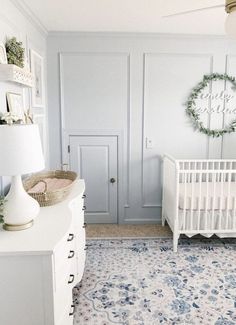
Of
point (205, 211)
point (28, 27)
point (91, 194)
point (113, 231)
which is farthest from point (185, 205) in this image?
point (28, 27)

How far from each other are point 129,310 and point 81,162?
1919 mm

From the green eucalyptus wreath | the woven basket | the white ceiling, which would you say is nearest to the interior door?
the green eucalyptus wreath

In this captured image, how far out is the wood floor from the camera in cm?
346

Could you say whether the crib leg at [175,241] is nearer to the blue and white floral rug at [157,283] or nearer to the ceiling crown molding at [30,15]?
the blue and white floral rug at [157,283]

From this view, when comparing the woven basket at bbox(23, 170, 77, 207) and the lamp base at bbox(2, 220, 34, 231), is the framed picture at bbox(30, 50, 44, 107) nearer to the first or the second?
the woven basket at bbox(23, 170, 77, 207)

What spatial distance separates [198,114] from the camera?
11.8ft

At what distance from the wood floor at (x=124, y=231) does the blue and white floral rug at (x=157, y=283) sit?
0.17 metres

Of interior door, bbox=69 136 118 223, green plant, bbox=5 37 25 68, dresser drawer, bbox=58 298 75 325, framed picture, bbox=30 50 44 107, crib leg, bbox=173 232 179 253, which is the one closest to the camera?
dresser drawer, bbox=58 298 75 325

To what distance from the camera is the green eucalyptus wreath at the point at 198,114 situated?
3527 mm

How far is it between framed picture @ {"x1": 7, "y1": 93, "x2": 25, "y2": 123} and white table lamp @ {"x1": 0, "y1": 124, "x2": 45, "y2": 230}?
62 centimetres

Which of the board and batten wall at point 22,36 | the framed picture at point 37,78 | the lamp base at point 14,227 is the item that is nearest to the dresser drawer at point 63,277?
the lamp base at point 14,227

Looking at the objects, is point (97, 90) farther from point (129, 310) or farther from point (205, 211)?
point (129, 310)

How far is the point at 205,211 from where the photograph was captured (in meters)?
3.02

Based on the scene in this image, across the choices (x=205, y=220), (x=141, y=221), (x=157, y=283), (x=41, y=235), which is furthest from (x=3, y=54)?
(x=141, y=221)
